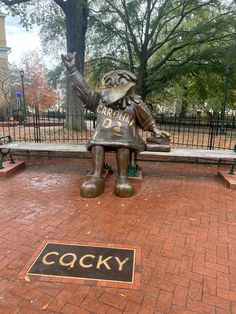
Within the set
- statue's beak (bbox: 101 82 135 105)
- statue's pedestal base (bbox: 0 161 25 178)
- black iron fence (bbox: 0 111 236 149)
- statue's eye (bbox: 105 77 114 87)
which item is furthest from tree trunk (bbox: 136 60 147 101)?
statue's beak (bbox: 101 82 135 105)

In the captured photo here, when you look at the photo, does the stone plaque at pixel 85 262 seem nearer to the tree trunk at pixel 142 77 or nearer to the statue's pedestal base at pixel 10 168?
the statue's pedestal base at pixel 10 168

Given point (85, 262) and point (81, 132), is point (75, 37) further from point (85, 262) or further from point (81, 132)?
point (85, 262)

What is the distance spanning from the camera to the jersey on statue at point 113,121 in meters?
4.33

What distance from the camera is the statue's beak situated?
437 cm

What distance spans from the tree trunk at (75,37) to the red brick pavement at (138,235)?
524 cm

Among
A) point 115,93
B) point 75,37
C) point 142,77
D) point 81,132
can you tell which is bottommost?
point 81,132

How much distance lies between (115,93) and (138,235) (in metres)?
2.43

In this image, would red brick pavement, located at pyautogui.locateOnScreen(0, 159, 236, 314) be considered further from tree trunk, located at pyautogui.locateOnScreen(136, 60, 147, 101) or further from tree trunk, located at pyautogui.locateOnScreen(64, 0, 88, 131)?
tree trunk, located at pyautogui.locateOnScreen(136, 60, 147, 101)

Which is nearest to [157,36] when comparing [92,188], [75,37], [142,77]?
[142,77]

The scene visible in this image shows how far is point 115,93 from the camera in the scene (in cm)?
441

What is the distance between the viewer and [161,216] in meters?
3.74

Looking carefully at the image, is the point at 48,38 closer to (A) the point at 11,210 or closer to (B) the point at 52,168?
(B) the point at 52,168

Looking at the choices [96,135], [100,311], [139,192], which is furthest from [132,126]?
[100,311]

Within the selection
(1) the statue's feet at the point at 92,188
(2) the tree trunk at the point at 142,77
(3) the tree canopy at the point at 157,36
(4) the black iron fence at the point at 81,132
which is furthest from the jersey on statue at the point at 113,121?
(2) the tree trunk at the point at 142,77
